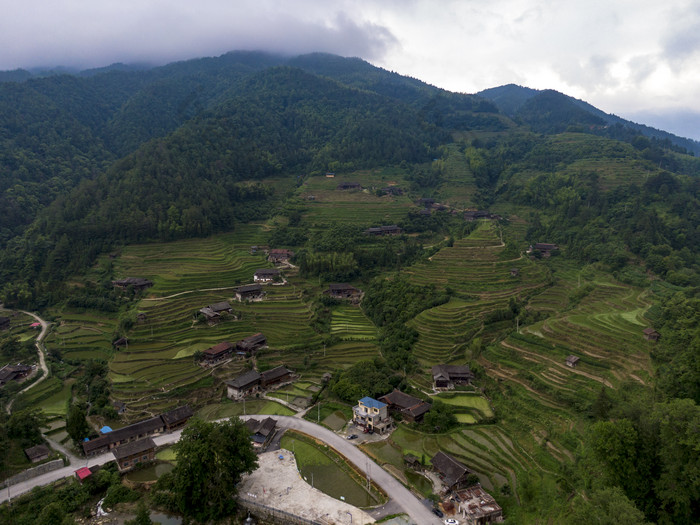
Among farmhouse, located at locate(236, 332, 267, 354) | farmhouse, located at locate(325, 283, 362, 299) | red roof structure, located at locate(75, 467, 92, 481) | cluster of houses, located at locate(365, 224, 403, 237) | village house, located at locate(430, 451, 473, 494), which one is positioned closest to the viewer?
village house, located at locate(430, 451, 473, 494)

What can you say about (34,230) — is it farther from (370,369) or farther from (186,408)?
(370,369)

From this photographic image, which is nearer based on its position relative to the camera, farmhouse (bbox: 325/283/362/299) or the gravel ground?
the gravel ground

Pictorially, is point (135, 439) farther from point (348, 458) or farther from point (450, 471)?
point (450, 471)

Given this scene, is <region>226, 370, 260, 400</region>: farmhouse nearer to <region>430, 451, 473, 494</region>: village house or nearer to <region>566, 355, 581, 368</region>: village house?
<region>430, 451, 473, 494</region>: village house

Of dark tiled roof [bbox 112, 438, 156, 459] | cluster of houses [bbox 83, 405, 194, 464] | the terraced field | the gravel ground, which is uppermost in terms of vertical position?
the terraced field

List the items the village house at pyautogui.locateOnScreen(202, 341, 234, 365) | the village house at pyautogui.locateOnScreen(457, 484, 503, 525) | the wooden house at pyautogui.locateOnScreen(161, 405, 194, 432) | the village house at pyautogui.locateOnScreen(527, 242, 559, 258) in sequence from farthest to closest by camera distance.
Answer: the village house at pyautogui.locateOnScreen(527, 242, 559, 258)
the village house at pyautogui.locateOnScreen(202, 341, 234, 365)
the wooden house at pyautogui.locateOnScreen(161, 405, 194, 432)
the village house at pyautogui.locateOnScreen(457, 484, 503, 525)

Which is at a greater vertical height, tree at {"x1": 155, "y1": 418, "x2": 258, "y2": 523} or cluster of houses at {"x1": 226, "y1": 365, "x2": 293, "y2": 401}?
tree at {"x1": 155, "y1": 418, "x2": 258, "y2": 523}

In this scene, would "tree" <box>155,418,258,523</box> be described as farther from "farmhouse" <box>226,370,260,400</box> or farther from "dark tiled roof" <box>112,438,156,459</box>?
"farmhouse" <box>226,370,260,400</box>

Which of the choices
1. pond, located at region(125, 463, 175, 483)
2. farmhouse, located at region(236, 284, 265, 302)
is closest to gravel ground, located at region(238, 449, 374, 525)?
pond, located at region(125, 463, 175, 483)
